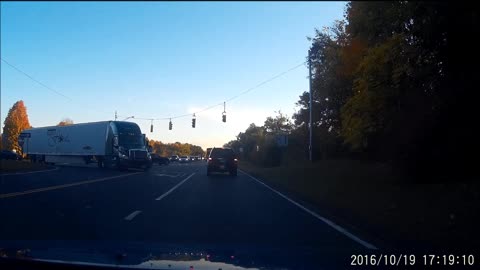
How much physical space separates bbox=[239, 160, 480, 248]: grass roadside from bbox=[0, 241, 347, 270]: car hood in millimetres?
3324

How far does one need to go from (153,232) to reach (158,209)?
4456mm

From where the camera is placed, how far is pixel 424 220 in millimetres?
12250

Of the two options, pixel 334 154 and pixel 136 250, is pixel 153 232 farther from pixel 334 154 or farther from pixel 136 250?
pixel 334 154

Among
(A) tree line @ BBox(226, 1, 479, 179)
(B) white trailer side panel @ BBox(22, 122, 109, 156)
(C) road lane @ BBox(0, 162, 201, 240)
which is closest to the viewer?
(C) road lane @ BBox(0, 162, 201, 240)

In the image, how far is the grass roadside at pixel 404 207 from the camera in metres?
10.3

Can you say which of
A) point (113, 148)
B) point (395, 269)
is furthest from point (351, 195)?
point (113, 148)

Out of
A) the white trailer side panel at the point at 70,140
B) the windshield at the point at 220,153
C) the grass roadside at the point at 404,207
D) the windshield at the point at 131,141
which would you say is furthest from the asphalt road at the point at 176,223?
the white trailer side panel at the point at 70,140

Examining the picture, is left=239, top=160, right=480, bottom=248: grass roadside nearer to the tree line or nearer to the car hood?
the tree line

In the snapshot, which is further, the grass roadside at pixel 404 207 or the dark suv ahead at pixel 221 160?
the dark suv ahead at pixel 221 160

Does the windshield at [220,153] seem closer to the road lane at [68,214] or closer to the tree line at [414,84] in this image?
the tree line at [414,84]

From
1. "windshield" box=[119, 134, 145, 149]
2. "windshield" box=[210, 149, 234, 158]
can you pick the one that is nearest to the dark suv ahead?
"windshield" box=[210, 149, 234, 158]

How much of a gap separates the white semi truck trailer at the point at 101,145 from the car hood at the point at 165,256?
1451 inches

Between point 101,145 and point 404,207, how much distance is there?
3517 cm

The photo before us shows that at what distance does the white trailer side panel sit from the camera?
46125 millimetres
